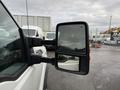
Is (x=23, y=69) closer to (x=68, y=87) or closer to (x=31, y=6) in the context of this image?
(x=31, y=6)

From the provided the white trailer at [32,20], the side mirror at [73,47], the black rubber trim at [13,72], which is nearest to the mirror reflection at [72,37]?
the side mirror at [73,47]

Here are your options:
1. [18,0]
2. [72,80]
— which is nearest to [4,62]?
[18,0]

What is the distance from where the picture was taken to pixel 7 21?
1481 mm

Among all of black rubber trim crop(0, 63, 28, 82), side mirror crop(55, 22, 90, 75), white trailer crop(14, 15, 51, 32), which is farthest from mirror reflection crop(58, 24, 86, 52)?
white trailer crop(14, 15, 51, 32)

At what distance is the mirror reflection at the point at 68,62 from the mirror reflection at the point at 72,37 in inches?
3.1

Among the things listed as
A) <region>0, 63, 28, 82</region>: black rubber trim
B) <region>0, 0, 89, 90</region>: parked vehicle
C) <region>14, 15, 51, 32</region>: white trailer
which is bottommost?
<region>0, 63, 28, 82</region>: black rubber trim

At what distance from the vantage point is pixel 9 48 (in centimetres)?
151

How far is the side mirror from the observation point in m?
1.39

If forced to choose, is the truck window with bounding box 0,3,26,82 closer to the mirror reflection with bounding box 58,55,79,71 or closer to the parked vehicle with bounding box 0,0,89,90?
the parked vehicle with bounding box 0,0,89,90

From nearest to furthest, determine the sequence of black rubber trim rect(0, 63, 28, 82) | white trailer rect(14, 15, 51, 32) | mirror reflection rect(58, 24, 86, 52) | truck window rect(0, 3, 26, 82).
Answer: black rubber trim rect(0, 63, 28, 82) → truck window rect(0, 3, 26, 82) → mirror reflection rect(58, 24, 86, 52) → white trailer rect(14, 15, 51, 32)

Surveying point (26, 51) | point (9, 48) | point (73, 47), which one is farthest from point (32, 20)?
point (73, 47)

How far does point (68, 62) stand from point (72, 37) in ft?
0.74

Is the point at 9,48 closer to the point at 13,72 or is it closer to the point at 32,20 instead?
the point at 13,72

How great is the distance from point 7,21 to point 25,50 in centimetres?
32
